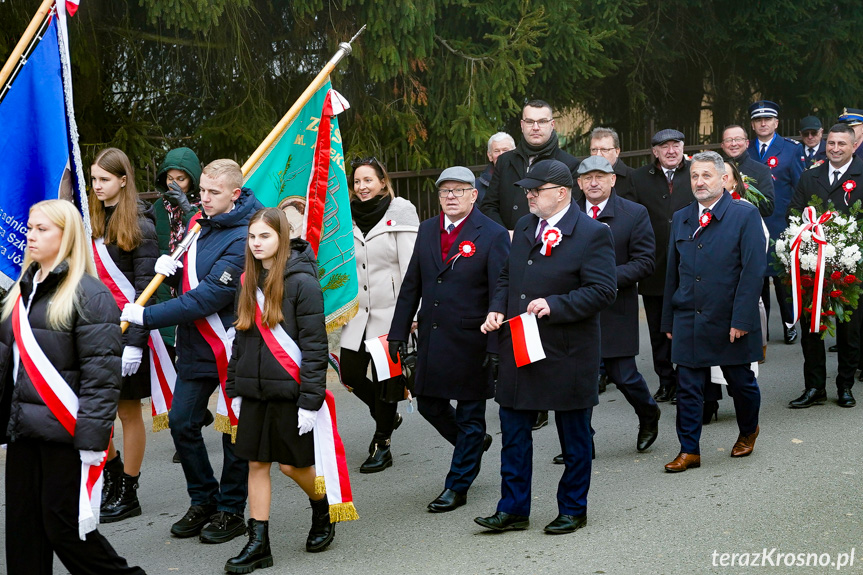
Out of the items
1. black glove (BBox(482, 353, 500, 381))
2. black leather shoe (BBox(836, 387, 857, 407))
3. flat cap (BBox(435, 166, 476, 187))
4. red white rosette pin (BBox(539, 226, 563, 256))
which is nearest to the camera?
red white rosette pin (BBox(539, 226, 563, 256))

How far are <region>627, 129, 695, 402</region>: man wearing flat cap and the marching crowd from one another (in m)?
0.85

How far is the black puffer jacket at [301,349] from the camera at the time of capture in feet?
17.3

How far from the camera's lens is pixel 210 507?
6016 mm

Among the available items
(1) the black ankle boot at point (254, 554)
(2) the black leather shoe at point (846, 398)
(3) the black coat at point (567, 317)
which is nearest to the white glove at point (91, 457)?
(1) the black ankle boot at point (254, 554)

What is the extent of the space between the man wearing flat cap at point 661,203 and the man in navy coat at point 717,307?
61.8 inches

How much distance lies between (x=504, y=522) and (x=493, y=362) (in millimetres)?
911

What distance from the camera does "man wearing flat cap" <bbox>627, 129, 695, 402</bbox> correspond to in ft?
28.3

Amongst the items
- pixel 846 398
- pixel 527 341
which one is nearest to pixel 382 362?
pixel 527 341

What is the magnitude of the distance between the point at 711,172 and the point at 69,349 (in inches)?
162

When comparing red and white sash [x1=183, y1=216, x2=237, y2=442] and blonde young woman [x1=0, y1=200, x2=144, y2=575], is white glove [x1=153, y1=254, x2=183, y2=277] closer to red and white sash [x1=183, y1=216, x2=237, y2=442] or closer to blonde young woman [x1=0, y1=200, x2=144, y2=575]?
red and white sash [x1=183, y1=216, x2=237, y2=442]

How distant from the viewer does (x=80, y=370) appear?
15.0 feet

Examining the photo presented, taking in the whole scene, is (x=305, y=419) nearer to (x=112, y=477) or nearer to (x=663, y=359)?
(x=112, y=477)

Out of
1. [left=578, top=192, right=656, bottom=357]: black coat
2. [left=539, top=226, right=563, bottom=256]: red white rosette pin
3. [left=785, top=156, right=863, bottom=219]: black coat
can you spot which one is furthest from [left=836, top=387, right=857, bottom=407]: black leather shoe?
[left=539, top=226, right=563, bottom=256]: red white rosette pin

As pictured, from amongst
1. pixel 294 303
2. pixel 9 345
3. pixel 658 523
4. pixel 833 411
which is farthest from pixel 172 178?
pixel 833 411
